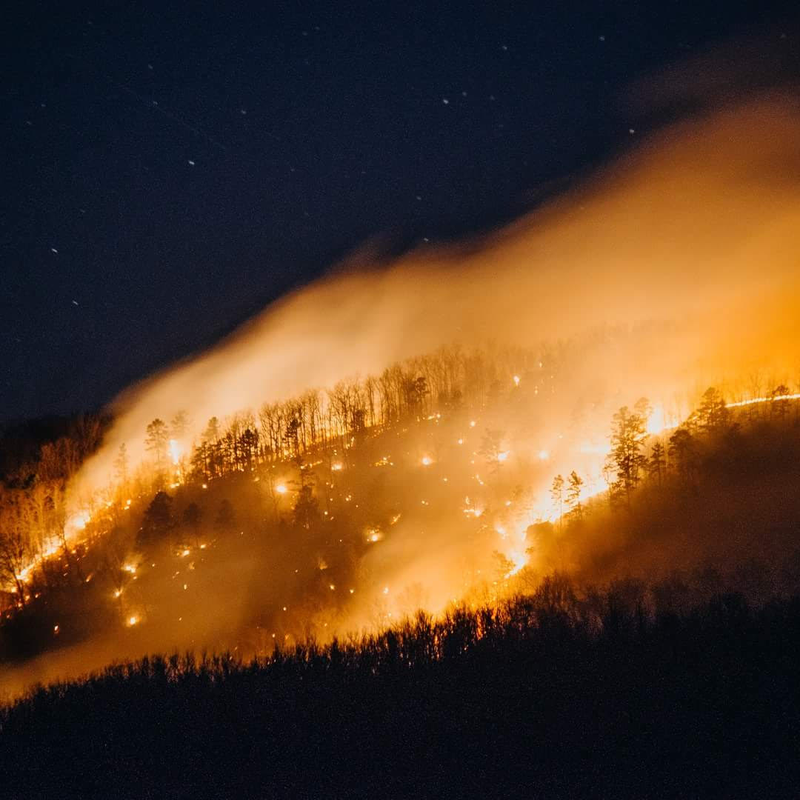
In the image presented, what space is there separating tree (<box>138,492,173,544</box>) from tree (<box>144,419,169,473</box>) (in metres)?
20.0

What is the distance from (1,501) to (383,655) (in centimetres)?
5516

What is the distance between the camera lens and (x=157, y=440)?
235 ft

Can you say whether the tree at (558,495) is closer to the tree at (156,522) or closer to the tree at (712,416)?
the tree at (712,416)

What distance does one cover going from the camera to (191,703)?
9.68 meters

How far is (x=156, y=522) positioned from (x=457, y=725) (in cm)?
4703

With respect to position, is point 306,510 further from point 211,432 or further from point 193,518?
point 211,432

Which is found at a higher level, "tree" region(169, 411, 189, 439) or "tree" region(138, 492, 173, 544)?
"tree" region(169, 411, 189, 439)

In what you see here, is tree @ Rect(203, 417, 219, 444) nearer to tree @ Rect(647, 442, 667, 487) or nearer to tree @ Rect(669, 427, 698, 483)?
tree @ Rect(647, 442, 667, 487)

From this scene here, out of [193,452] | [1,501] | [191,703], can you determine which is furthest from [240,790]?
[193,452]

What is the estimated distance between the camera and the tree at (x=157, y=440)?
7075 centimetres

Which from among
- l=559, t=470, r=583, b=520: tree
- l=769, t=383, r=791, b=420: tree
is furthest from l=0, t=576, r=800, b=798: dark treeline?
l=769, t=383, r=791, b=420: tree

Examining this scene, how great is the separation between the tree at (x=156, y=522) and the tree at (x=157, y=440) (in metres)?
20.0

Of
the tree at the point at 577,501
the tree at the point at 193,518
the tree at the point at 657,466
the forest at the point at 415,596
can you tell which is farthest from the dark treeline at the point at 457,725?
the tree at the point at 657,466

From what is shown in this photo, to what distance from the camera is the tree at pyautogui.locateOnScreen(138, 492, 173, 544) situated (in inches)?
1928
